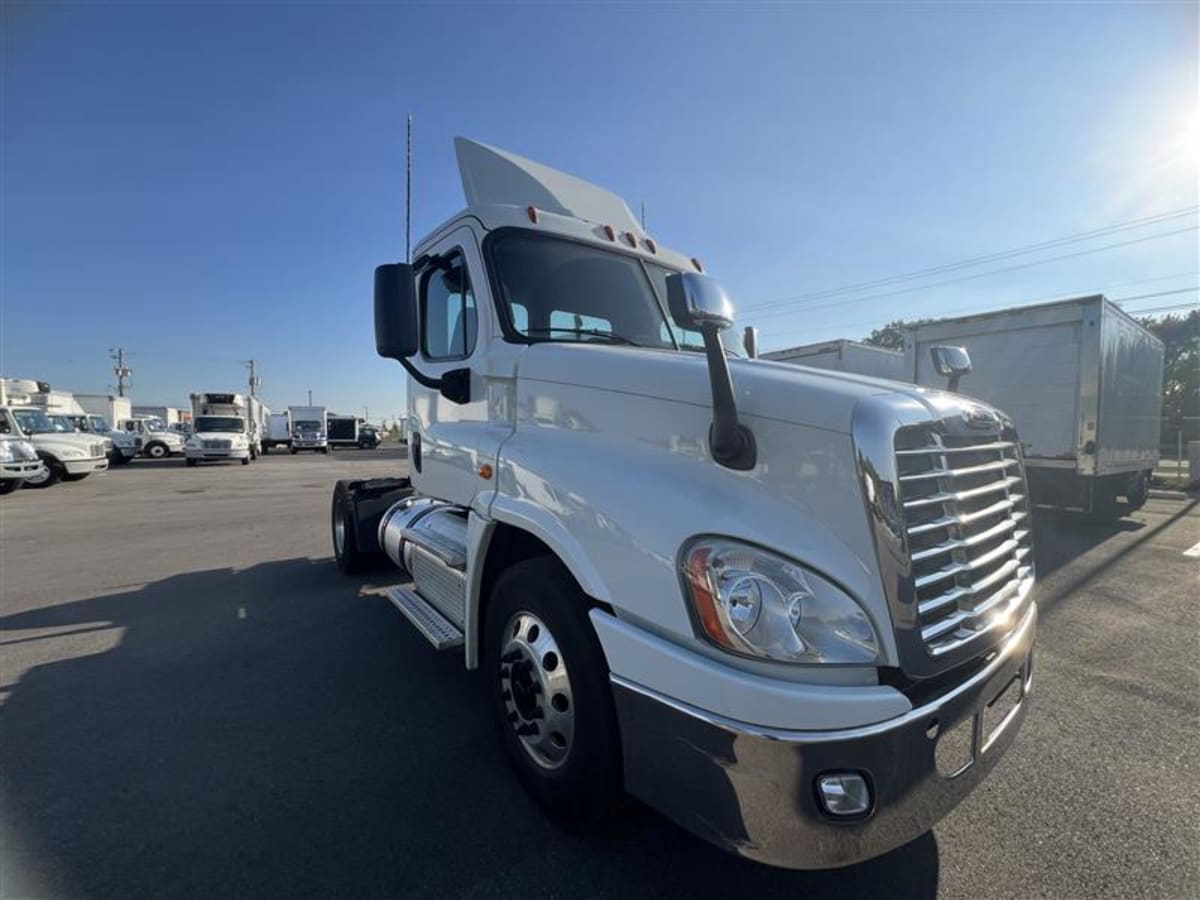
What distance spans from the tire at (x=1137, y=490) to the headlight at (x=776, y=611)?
1374cm

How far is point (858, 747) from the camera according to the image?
1.64 metres

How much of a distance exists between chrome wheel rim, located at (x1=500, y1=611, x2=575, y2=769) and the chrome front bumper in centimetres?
40

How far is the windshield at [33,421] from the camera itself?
57.7 feet

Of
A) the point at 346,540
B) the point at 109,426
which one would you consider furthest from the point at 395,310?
the point at 109,426

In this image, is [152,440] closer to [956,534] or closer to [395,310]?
[395,310]

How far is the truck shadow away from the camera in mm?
2201

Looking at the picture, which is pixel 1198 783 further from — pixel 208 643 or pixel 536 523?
pixel 208 643

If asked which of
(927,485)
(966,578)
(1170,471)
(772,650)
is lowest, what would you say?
(1170,471)

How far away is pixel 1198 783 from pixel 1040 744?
0.60 metres

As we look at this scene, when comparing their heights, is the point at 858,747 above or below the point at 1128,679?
above

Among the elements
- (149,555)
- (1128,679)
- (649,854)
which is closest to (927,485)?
(649,854)

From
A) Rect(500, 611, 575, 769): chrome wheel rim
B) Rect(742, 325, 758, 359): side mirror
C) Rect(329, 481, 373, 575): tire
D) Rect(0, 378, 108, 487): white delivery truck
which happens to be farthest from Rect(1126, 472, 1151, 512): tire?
Rect(0, 378, 108, 487): white delivery truck

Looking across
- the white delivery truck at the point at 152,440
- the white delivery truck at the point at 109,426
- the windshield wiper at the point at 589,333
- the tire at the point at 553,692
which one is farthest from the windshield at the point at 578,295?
the white delivery truck at the point at 152,440

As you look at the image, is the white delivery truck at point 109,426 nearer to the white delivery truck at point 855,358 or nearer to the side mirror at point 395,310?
the white delivery truck at point 855,358
